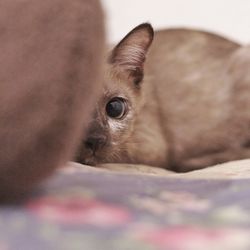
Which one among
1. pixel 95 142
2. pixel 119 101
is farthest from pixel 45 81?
pixel 119 101

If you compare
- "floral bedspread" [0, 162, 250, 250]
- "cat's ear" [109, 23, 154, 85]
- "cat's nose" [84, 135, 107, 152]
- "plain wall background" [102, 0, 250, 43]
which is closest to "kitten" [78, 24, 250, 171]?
"cat's ear" [109, 23, 154, 85]

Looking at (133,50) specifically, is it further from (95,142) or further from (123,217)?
(123,217)

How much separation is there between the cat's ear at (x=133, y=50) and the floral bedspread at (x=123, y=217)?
61 centimetres

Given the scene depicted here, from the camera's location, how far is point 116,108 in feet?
4.23

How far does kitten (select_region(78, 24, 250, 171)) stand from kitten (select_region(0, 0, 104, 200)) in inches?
32.6

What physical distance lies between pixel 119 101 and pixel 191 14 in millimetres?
921

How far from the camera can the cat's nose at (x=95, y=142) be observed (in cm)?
119

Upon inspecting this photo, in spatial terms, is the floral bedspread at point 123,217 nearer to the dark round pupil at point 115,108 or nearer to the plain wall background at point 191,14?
the dark round pupil at point 115,108

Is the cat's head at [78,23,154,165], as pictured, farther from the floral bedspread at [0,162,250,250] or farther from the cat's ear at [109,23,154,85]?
the floral bedspread at [0,162,250,250]

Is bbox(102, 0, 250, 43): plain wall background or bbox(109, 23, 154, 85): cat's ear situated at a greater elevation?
bbox(109, 23, 154, 85): cat's ear

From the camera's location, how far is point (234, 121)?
1.61m

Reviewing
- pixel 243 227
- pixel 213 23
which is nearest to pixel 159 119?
pixel 213 23

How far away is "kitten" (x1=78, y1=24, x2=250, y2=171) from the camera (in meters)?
1.46

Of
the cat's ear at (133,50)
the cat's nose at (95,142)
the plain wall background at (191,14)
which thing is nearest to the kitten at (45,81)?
the cat's nose at (95,142)
